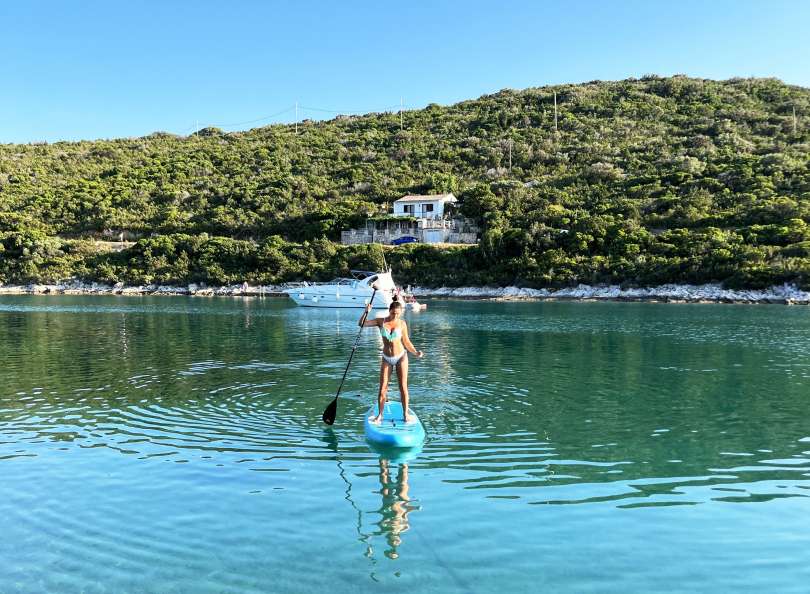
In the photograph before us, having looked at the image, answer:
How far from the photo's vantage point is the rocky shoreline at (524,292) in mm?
56594

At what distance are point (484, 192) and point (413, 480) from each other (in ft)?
253

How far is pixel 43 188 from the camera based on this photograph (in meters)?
106

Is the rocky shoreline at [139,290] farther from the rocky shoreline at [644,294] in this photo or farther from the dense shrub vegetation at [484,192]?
the rocky shoreline at [644,294]

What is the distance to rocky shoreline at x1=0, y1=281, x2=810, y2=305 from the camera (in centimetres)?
5659

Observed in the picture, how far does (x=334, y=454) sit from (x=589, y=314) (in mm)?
37945

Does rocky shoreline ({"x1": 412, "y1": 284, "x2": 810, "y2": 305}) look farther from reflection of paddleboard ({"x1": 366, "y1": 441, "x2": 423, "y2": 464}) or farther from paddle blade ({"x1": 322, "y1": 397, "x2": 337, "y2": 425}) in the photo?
reflection of paddleboard ({"x1": 366, "y1": 441, "x2": 423, "y2": 464})

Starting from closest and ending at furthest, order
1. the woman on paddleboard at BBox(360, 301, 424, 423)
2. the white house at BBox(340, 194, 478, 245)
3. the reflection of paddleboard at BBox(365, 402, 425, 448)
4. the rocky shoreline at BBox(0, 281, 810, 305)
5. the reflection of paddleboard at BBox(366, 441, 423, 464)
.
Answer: the reflection of paddleboard at BBox(366, 441, 423, 464) → the reflection of paddleboard at BBox(365, 402, 425, 448) → the woman on paddleboard at BBox(360, 301, 424, 423) → the rocky shoreline at BBox(0, 281, 810, 305) → the white house at BBox(340, 194, 478, 245)

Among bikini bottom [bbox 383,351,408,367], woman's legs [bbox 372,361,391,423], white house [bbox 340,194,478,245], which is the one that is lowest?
woman's legs [bbox 372,361,391,423]

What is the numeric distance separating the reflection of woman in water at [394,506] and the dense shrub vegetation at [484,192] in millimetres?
58075

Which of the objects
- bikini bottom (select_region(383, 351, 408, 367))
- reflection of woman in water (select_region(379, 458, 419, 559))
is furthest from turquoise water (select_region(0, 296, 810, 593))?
bikini bottom (select_region(383, 351, 408, 367))

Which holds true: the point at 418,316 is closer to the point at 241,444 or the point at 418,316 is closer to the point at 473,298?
the point at 473,298

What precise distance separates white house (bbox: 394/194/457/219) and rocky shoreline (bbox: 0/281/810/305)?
52.2 feet

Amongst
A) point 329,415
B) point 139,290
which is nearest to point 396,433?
point 329,415

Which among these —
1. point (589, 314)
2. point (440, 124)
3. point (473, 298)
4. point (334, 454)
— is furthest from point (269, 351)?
point (440, 124)
